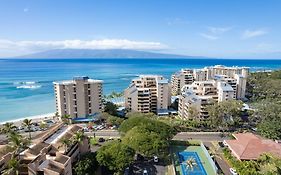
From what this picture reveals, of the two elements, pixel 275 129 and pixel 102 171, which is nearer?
pixel 102 171

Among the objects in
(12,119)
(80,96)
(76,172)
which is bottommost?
(12,119)

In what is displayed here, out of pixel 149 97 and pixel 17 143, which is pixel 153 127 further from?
pixel 149 97

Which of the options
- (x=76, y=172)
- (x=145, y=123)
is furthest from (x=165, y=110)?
(x=76, y=172)

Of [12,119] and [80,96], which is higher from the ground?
[80,96]

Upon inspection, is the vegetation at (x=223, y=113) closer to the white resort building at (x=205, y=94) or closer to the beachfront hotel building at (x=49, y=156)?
the white resort building at (x=205, y=94)

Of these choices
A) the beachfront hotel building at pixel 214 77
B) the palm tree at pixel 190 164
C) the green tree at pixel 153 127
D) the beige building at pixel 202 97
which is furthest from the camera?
the beachfront hotel building at pixel 214 77

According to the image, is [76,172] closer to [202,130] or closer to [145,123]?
[145,123]

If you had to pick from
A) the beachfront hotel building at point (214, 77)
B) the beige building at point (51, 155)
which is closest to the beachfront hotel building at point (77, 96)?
the beige building at point (51, 155)

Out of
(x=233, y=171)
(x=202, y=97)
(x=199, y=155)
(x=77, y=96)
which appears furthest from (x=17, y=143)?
(x=202, y=97)
